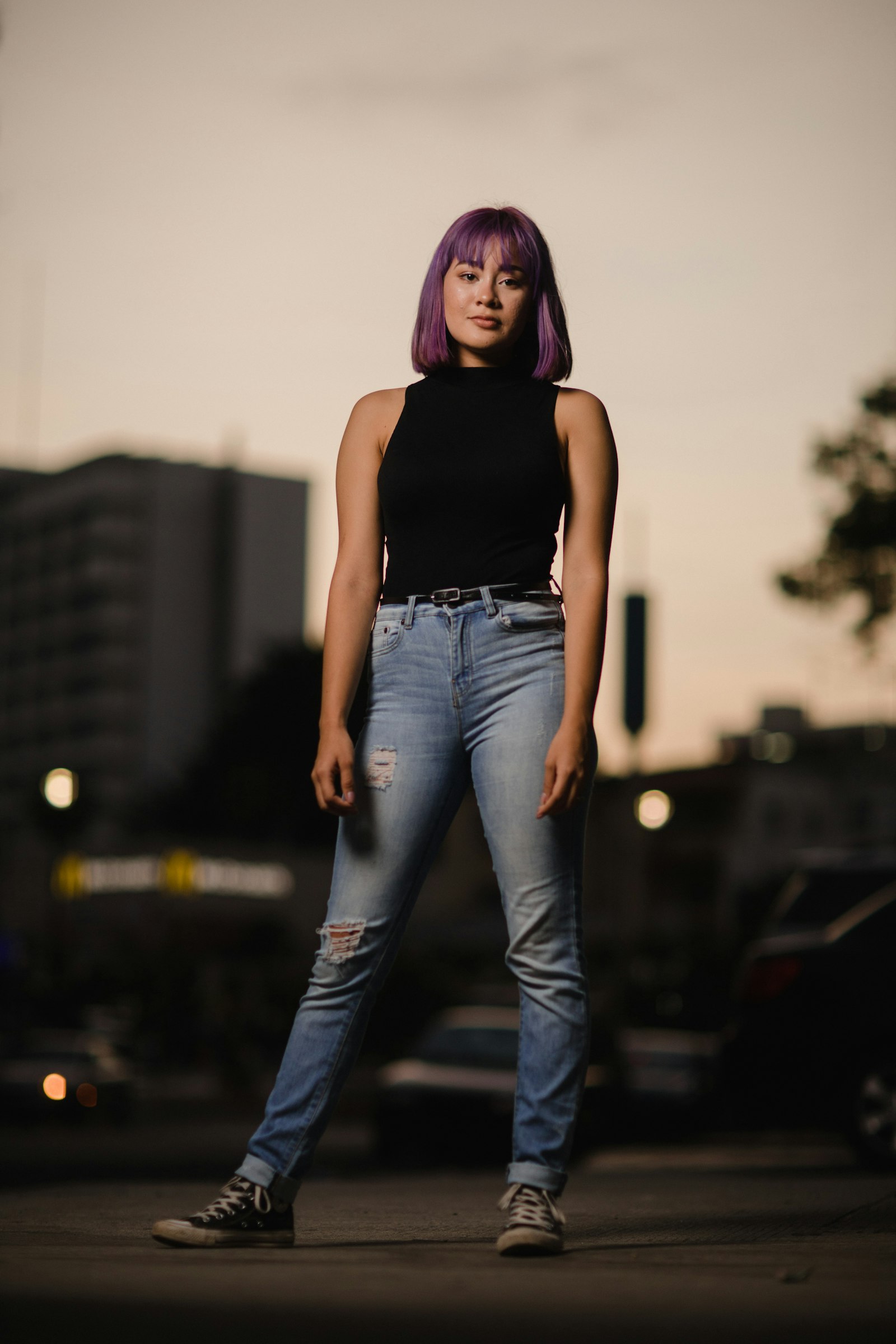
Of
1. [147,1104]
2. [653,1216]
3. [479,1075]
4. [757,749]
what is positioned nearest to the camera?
[653,1216]

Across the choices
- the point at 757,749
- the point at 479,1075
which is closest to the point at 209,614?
the point at 757,749

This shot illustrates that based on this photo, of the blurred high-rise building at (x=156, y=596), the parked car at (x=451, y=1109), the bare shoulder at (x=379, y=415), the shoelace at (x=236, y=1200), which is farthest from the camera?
the blurred high-rise building at (x=156, y=596)

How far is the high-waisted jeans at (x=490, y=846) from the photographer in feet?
12.2

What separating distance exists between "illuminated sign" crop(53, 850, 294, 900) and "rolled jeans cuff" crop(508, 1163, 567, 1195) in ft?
174

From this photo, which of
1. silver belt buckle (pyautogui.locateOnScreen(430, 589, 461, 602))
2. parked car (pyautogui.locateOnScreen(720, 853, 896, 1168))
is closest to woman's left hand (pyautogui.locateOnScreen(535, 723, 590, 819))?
silver belt buckle (pyautogui.locateOnScreen(430, 589, 461, 602))

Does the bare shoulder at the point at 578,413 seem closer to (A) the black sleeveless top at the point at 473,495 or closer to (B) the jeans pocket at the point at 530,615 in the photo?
(A) the black sleeveless top at the point at 473,495

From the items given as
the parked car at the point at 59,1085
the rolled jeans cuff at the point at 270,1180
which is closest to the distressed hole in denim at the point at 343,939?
the rolled jeans cuff at the point at 270,1180

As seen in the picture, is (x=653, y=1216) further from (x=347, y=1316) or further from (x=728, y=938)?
(x=728, y=938)

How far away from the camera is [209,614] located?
106312mm

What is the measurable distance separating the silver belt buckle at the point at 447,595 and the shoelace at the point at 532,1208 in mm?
1217

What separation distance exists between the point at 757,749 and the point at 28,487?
4827cm

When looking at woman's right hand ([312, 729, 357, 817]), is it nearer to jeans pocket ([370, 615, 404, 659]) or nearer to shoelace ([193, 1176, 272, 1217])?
jeans pocket ([370, 615, 404, 659])

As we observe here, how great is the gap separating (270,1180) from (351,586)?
1.25 metres

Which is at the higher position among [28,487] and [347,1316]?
[28,487]
